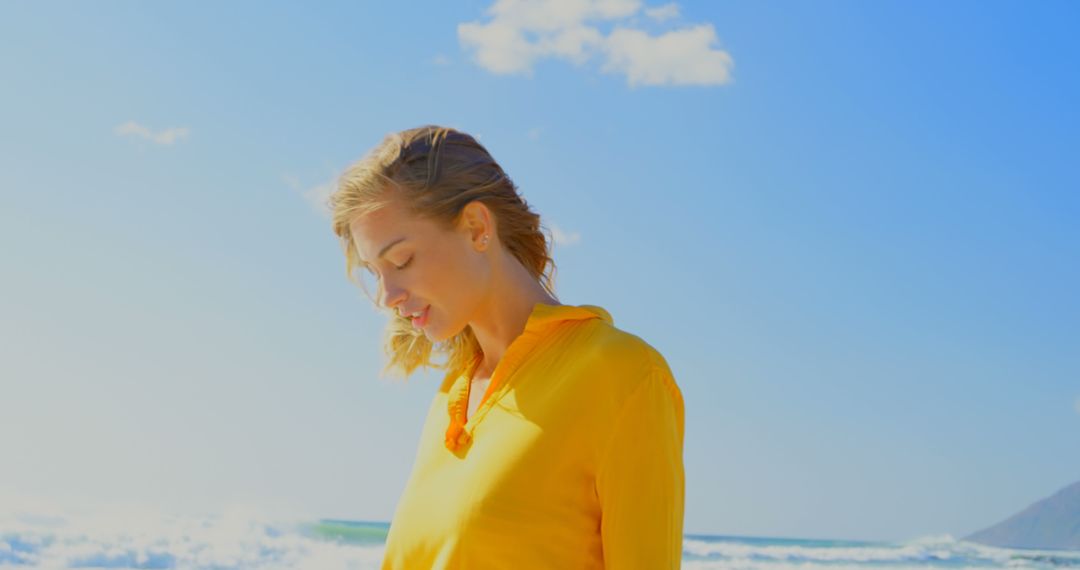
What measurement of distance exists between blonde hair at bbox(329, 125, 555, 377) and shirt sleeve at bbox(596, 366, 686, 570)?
1.22 feet

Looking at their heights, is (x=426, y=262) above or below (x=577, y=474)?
above

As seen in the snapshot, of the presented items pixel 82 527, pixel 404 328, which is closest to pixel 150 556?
pixel 82 527

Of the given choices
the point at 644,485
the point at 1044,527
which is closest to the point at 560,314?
the point at 644,485

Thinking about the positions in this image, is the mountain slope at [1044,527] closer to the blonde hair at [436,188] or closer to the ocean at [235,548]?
the ocean at [235,548]

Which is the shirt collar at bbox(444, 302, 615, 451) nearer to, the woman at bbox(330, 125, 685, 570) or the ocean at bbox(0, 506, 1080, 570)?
the woman at bbox(330, 125, 685, 570)

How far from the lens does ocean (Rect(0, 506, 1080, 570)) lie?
1315cm

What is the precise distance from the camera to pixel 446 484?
1.68 metres

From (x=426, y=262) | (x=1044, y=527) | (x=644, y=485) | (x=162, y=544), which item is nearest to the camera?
(x=644, y=485)

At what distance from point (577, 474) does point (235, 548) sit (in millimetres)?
13472

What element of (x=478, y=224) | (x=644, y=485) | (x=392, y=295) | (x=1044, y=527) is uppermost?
(x=1044, y=527)

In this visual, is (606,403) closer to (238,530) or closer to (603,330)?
(603,330)

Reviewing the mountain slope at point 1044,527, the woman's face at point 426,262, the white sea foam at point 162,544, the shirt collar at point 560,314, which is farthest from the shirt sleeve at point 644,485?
the mountain slope at point 1044,527

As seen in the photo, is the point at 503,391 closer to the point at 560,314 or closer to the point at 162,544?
the point at 560,314

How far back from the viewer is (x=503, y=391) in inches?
67.4
